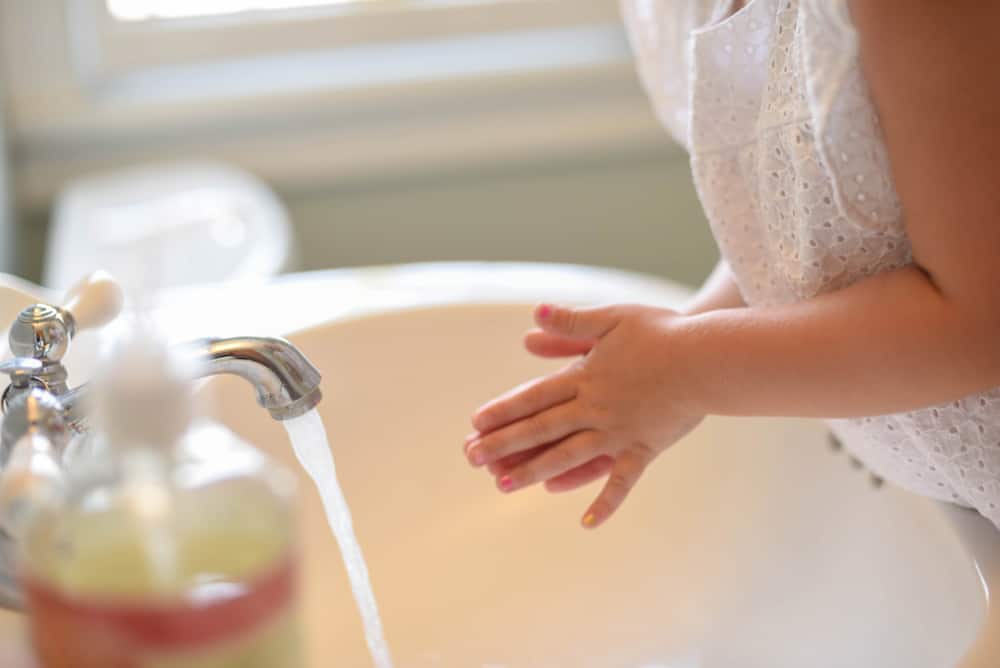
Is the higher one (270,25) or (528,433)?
(270,25)

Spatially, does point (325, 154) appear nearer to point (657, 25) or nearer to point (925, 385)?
point (657, 25)

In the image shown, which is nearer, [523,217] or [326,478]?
[326,478]

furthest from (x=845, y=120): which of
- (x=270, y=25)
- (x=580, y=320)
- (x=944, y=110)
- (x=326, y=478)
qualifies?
(x=270, y=25)

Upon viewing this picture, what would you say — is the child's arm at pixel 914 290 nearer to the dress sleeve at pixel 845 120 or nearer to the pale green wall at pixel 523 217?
the dress sleeve at pixel 845 120

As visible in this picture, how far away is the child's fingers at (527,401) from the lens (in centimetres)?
53

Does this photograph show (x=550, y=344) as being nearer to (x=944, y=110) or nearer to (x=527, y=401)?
(x=527, y=401)

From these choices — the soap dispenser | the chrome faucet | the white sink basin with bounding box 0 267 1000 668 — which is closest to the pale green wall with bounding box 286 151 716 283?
the white sink basin with bounding box 0 267 1000 668

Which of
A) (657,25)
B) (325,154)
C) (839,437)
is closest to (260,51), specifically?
(325,154)

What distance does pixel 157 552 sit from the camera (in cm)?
26

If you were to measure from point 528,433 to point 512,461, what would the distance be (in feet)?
0.08

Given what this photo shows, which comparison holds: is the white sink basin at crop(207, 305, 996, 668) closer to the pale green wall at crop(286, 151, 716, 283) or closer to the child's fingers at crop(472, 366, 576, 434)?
the child's fingers at crop(472, 366, 576, 434)

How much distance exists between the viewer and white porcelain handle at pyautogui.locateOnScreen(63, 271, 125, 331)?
516 millimetres

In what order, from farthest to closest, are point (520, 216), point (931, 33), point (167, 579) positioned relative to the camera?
point (520, 216) < point (931, 33) < point (167, 579)

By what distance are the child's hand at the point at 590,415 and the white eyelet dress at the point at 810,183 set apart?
7cm
